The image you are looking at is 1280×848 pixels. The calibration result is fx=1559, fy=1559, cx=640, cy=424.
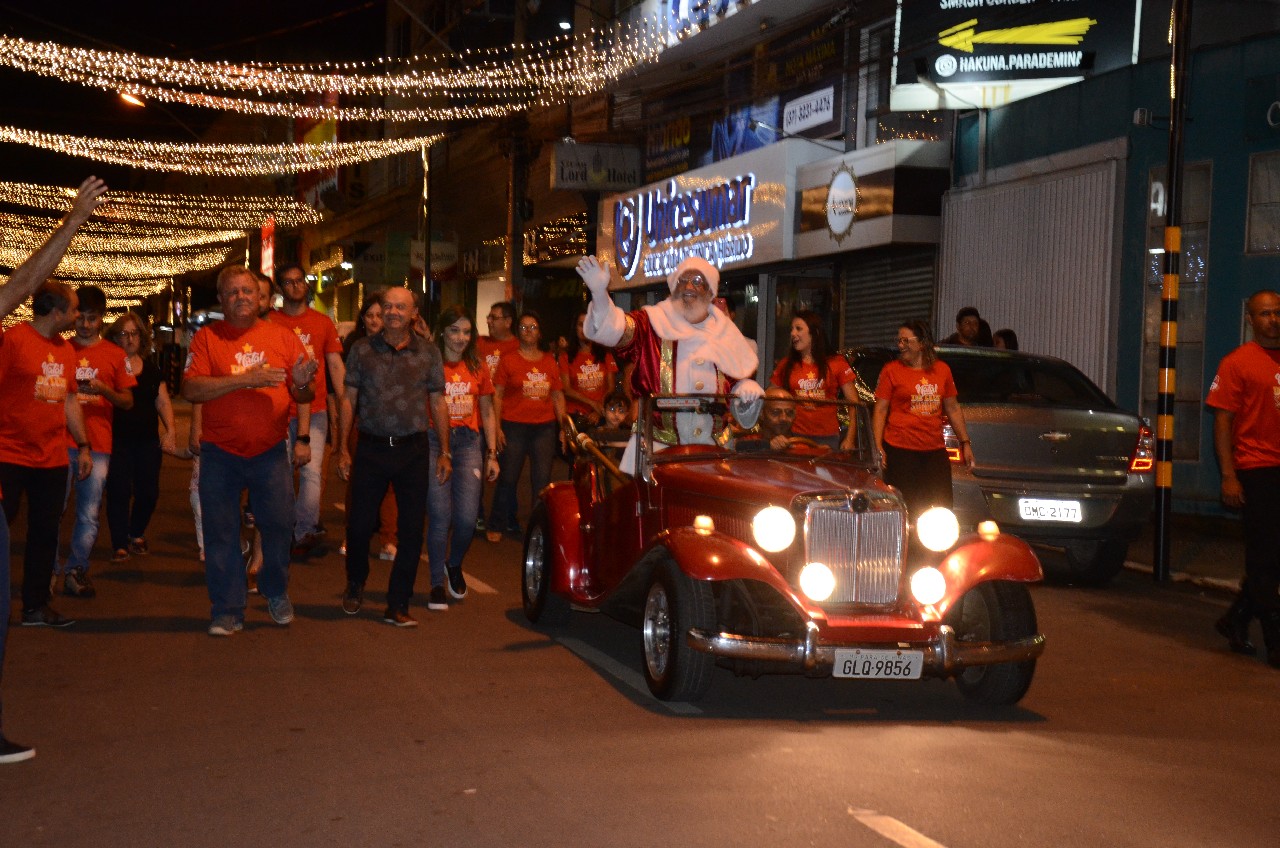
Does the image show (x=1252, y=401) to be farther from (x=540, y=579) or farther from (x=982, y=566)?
(x=540, y=579)

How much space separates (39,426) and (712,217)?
1892 centimetres

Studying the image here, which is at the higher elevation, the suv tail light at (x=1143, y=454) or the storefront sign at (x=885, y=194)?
the storefront sign at (x=885, y=194)

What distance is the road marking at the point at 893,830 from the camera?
4898 mm

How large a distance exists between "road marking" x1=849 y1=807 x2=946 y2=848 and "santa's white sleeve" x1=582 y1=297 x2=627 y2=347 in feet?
11.6

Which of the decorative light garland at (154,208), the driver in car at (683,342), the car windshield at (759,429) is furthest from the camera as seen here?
the decorative light garland at (154,208)

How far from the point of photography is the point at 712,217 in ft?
86.7

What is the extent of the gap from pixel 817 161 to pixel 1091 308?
22.1 ft

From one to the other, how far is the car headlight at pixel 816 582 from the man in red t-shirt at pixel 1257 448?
2.95 meters

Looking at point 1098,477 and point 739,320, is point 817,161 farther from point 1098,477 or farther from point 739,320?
point 1098,477

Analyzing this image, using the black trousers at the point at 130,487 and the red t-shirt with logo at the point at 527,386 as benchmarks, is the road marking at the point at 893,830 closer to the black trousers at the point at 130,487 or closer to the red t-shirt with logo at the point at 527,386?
the black trousers at the point at 130,487

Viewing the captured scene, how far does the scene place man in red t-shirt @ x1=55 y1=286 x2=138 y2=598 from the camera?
9.81 meters

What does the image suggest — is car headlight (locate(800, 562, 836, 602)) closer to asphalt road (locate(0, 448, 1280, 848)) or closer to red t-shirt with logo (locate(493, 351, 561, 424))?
asphalt road (locate(0, 448, 1280, 848))

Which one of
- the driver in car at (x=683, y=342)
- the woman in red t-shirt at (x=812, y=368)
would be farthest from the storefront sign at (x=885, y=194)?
the driver in car at (x=683, y=342)

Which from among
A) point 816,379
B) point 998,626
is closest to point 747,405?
point 998,626
